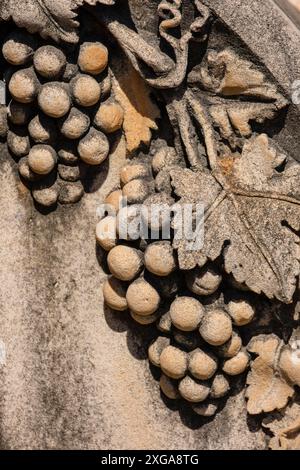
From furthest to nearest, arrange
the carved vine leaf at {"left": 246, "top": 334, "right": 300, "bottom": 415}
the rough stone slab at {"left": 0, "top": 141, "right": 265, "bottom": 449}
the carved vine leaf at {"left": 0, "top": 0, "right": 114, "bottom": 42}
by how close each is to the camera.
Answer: the rough stone slab at {"left": 0, "top": 141, "right": 265, "bottom": 449}
the carved vine leaf at {"left": 246, "top": 334, "right": 300, "bottom": 415}
the carved vine leaf at {"left": 0, "top": 0, "right": 114, "bottom": 42}

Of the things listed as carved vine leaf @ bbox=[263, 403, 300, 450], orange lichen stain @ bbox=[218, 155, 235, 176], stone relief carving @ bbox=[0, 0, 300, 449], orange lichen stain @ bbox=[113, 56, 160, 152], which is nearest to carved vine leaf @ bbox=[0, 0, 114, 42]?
stone relief carving @ bbox=[0, 0, 300, 449]

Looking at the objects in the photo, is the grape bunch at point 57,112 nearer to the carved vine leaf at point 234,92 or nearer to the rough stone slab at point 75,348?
the rough stone slab at point 75,348

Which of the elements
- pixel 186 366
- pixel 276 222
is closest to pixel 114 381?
pixel 186 366

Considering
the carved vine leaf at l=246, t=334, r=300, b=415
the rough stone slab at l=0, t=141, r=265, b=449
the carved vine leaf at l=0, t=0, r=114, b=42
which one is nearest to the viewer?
the carved vine leaf at l=0, t=0, r=114, b=42

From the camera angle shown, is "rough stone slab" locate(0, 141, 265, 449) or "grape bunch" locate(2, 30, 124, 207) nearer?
"grape bunch" locate(2, 30, 124, 207)

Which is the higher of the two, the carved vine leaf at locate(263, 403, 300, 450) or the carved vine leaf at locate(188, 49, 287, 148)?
the carved vine leaf at locate(188, 49, 287, 148)

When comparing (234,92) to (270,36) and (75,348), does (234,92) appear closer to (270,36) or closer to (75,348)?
(270,36)

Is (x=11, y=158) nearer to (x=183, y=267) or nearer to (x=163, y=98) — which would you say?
(x=163, y=98)

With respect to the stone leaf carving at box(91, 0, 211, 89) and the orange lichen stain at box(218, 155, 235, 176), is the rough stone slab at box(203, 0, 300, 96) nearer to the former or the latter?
the stone leaf carving at box(91, 0, 211, 89)
